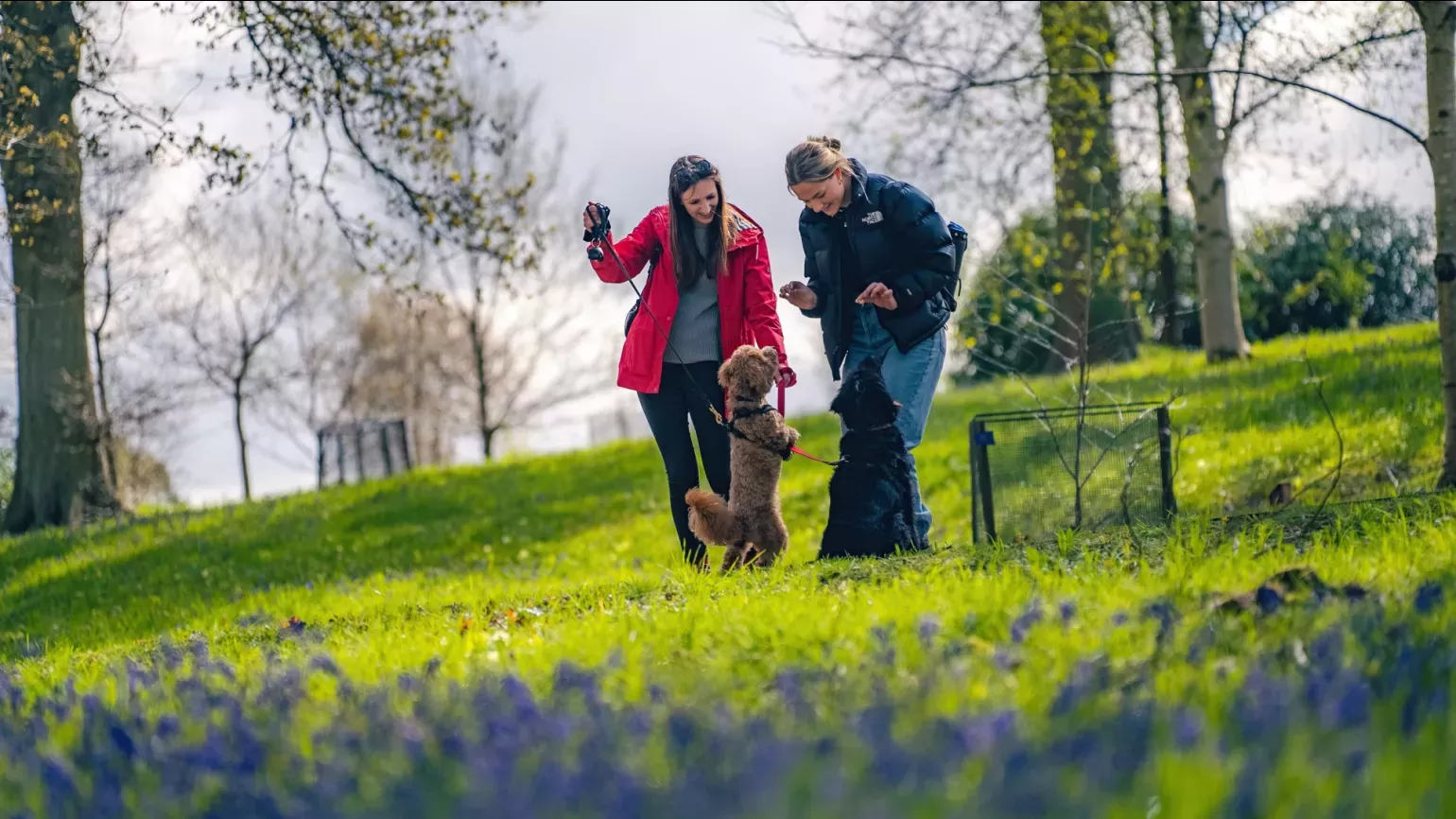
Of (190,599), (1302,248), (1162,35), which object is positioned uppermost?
(1162,35)

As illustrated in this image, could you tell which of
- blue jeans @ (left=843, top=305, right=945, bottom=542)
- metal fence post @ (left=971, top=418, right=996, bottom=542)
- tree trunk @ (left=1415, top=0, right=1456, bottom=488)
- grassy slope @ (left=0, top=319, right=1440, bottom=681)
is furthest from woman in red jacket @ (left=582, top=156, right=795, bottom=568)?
tree trunk @ (left=1415, top=0, right=1456, bottom=488)

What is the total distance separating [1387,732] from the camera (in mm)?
2826

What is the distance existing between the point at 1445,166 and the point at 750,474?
5.08 metres

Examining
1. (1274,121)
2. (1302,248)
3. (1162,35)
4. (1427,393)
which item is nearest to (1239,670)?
(1427,393)

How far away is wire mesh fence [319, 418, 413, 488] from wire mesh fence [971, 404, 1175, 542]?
15.4 meters

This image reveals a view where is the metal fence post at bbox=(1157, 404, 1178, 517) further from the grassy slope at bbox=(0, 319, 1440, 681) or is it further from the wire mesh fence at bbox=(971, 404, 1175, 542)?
the grassy slope at bbox=(0, 319, 1440, 681)

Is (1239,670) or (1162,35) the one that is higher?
(1162,35)

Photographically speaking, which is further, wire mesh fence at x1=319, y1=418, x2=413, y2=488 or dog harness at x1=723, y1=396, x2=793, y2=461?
wire mesh fence at x1=319, y1=418, x2=413, y2=488

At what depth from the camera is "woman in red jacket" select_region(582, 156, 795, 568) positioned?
7125 millimetres

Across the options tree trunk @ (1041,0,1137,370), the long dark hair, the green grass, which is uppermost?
tree trunk @ (1041,0,1137,370)

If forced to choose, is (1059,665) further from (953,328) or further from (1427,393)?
(1427,393)

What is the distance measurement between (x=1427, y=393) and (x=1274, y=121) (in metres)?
6.07

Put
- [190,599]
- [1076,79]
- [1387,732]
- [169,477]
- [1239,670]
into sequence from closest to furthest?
[1387,732] < [1239,670] < [190,599] < [1076,79] < [169,477]

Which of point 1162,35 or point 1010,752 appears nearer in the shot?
point 1010,752
